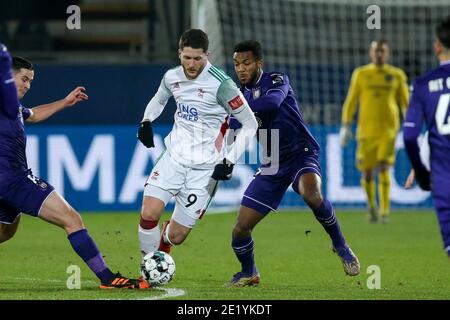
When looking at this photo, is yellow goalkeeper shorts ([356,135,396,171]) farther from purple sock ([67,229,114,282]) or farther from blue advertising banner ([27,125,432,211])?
purple sock ([67,229,114,282])

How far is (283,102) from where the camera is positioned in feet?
29.1

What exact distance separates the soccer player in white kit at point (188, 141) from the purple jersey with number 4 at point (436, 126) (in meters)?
2.07

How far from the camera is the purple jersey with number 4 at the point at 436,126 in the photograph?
253 inches

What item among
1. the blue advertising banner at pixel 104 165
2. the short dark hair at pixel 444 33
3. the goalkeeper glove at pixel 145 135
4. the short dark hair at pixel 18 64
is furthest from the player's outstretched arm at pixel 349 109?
the short dark hair at pixel 444 33

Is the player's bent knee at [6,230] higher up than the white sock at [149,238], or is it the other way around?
the player's bent knee at [6,230]

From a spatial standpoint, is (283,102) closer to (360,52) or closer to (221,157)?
(221,157)

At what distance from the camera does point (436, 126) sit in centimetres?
652

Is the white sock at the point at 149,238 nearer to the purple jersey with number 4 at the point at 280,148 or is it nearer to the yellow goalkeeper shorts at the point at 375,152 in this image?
the purple jersey with number 4 at the point at 280,148

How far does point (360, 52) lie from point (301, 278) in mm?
10905

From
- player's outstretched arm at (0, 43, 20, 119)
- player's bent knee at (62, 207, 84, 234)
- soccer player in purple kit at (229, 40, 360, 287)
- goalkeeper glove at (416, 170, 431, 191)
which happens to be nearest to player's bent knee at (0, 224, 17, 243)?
player's bent knee at (62, 207, 84, 234)

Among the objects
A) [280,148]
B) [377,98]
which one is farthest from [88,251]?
[377,98]

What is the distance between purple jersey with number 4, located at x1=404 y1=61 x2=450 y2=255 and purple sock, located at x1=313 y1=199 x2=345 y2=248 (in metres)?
2.37
